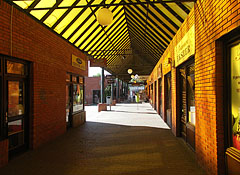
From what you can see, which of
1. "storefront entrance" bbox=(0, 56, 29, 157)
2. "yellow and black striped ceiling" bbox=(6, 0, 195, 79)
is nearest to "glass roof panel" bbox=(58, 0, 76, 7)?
"yellow and black striped ceiling" bbox=(6, 0, 195, 79)

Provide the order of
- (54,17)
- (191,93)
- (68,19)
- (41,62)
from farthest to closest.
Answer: (68,19) → (54,17) → (41,62) → (191,93)

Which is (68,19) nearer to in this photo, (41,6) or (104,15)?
(41,6)

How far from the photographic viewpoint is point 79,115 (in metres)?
8.74

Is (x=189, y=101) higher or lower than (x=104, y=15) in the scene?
lower

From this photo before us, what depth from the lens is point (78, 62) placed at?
28.1 feet

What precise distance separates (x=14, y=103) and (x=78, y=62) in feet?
14.4

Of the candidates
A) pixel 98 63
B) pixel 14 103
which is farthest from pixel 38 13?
pixel 98 63

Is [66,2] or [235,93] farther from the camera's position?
[66,2]

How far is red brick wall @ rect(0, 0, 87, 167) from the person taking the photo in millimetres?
4270

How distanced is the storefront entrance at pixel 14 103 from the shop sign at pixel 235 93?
183 inches

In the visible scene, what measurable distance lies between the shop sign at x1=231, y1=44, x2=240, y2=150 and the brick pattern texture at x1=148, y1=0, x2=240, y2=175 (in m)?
0.20

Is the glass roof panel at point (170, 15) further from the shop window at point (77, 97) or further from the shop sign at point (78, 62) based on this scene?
the shop window at point (77, 97)

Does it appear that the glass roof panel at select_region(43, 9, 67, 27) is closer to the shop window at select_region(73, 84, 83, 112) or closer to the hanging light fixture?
the hanging light fixture

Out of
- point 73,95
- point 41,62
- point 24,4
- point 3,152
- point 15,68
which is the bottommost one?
point 3,152
